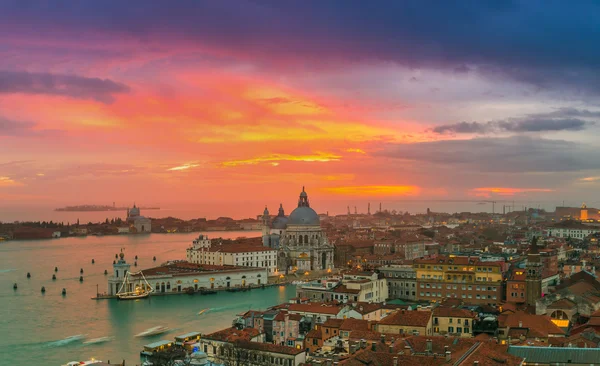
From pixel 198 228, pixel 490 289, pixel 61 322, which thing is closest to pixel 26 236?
pixel 198 228

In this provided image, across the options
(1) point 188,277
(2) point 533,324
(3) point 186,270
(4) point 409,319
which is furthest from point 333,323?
(3) point 186,270

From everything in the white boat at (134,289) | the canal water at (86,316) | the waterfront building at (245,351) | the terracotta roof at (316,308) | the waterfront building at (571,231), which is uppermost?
the waterfront building at (571,231)

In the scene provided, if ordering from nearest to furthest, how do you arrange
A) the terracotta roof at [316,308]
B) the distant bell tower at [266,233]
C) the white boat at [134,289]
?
the terracotta roof at [316,308] → the white boat at [134,289] → the distant bell tower at [266,233]

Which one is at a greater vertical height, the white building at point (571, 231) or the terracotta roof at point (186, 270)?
the white building at point (571, 231)

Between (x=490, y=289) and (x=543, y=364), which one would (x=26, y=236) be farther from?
(x=543, y=364)

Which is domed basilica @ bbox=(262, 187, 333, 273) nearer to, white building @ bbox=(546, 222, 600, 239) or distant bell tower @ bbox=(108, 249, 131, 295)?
distant bell tower @ bbox=(108, 249, 131, 295)

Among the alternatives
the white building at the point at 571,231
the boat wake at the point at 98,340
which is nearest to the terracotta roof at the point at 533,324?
the boat wake at the point at 98,340

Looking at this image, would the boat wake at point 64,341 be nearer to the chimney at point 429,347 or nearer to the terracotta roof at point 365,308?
the terracotta roof at point 365,308

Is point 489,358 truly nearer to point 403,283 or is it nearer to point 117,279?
point 403,283
